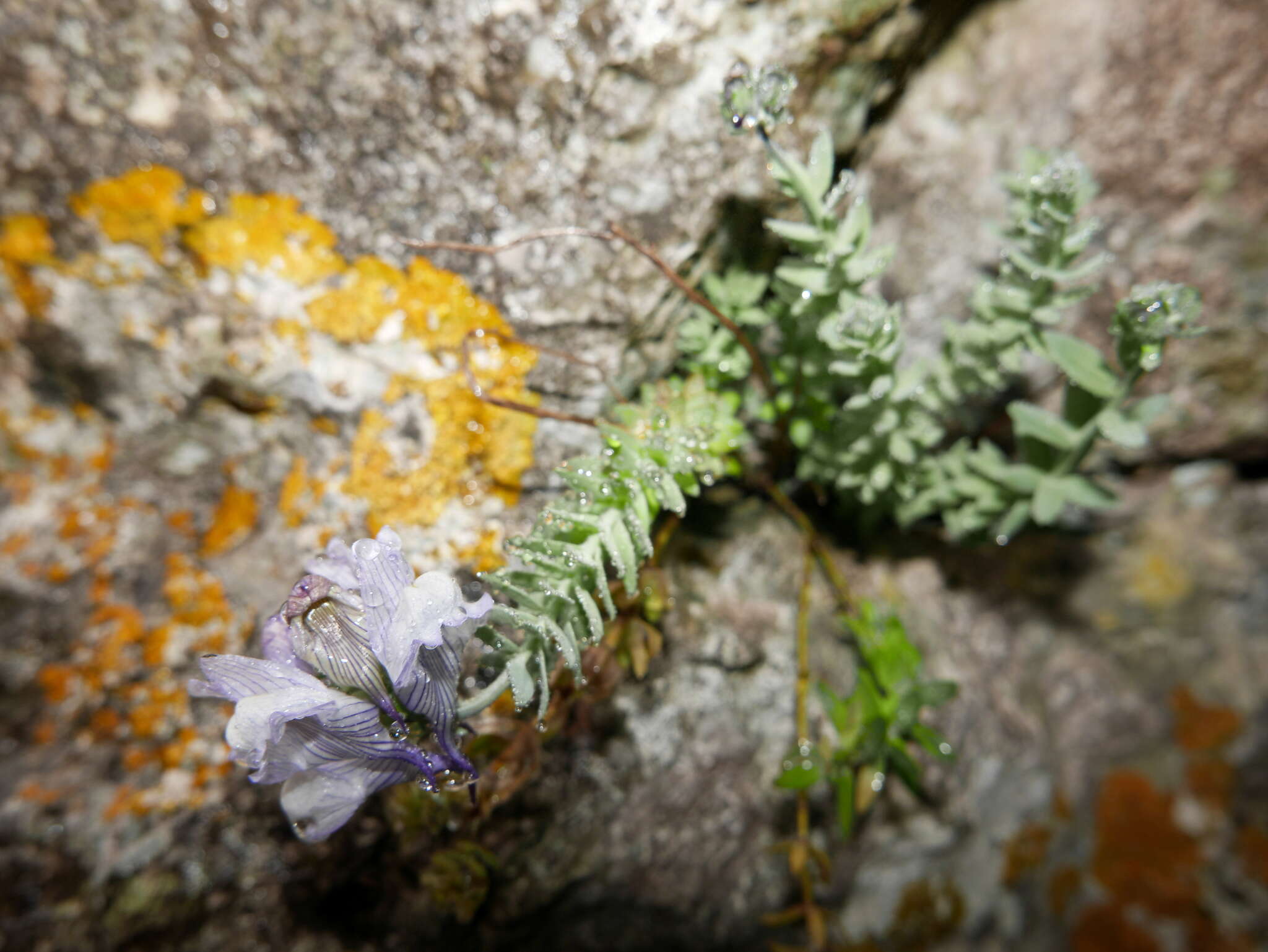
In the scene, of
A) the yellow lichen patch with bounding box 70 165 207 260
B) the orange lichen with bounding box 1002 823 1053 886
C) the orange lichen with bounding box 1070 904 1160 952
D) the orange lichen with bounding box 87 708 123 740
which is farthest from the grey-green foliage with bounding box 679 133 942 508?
the orange lichen with bounding box 1070 904 1160 952

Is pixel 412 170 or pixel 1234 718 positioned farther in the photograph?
pixel 1234 718

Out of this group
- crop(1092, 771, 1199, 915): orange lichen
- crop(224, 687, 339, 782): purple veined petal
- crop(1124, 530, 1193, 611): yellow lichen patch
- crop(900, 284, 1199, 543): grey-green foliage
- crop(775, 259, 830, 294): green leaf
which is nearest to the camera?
crop(224, 687, 339, 782): purple veined petal

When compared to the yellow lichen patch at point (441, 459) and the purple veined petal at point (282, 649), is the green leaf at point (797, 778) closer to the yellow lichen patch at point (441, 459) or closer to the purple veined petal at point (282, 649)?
the yellow lichen patch at point (441, 459)

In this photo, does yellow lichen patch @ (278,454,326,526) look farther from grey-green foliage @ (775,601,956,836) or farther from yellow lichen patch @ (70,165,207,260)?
grey-green foliage @ (775,601,956,836)

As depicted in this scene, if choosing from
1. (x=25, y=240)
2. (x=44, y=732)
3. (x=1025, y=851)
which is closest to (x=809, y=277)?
(x=25, y=240)

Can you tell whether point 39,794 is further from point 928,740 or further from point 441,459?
point 928,740

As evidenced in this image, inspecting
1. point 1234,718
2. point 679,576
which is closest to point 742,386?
point 679,576

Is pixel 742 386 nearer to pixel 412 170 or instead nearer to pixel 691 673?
pixel 691 673
